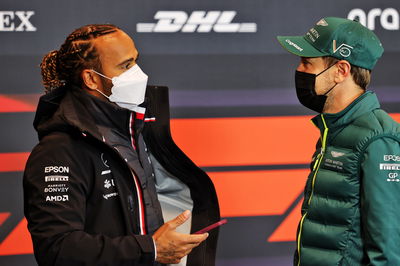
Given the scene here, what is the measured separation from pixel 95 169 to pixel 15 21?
4.50 ft

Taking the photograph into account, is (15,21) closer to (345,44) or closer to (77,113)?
(77,113)

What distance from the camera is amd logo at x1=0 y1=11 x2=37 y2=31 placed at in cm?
272

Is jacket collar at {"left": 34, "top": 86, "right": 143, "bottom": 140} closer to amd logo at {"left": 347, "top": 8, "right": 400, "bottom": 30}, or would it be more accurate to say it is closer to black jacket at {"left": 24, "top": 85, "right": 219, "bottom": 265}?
black jacket at {"left": 24, "top": 85, "right": 219, "bottom": 265}

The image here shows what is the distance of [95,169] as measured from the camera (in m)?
1.61

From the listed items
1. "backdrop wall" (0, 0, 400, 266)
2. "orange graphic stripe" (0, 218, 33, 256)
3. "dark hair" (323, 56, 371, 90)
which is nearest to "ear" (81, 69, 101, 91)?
"dark hair" (323, 56, 371, 90)

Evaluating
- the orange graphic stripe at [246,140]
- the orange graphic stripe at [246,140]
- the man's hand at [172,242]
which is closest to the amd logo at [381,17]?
the orange graphic stripe at [246,140]

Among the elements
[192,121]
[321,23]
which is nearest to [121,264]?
[321,23]

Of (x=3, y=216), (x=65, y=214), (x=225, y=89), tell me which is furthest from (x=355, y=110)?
(x=3, y=216)

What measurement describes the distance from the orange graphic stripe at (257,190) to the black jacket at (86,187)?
4.06ft

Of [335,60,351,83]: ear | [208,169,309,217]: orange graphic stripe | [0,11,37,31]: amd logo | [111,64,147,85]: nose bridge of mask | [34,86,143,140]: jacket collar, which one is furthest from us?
[208,169,309,217]: orange graphic stripe

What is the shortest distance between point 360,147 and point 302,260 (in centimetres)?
39

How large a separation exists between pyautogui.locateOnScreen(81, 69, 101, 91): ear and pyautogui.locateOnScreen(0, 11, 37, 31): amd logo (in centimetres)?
115

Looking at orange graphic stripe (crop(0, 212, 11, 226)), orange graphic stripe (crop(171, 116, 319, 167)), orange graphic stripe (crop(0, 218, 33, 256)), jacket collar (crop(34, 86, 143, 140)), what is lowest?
orange graphic stripe (crop(0, 218, 33, 256))

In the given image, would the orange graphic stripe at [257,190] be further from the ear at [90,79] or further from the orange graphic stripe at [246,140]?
the ear at [90,79]
